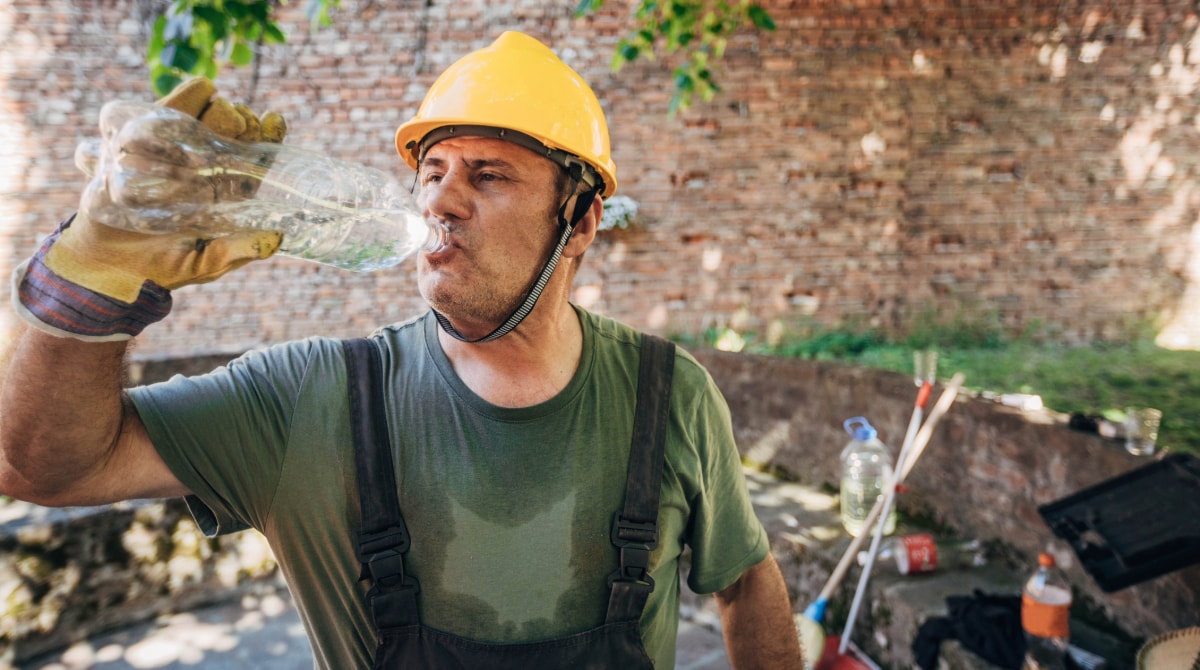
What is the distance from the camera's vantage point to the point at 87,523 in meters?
3.68

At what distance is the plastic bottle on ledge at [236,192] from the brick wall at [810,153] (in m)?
4.80

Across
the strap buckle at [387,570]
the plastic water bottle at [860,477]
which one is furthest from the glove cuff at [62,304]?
the plastic water bottle at [860,477]

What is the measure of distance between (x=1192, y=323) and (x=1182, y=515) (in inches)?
230

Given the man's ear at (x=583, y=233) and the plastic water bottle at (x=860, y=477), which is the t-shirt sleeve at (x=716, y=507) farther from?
the plastic water bottle at (x=860, y=477)

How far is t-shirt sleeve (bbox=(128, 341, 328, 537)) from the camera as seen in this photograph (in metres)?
1.26

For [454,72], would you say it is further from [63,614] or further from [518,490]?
[63,614]

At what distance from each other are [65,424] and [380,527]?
20.1 inches

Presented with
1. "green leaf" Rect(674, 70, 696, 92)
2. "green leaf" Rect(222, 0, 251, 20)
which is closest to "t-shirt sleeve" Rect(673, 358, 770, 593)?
"green leaf" Rect(222, 0, 251, 20)

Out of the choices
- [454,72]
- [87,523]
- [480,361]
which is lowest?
[87,523]

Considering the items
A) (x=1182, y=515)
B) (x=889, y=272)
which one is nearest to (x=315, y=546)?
(x=1182, y=515)

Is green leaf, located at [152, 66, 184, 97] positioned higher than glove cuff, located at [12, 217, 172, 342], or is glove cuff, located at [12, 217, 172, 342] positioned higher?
green leaf, located at [152, 66, 184, 97]

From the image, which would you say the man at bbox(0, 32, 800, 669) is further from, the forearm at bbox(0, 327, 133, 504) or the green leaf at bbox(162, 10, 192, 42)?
the green leaf at bbox(162, 10, 192, 42)

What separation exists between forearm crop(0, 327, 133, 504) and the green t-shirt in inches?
4.4

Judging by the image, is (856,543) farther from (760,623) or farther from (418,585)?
(418,585)
